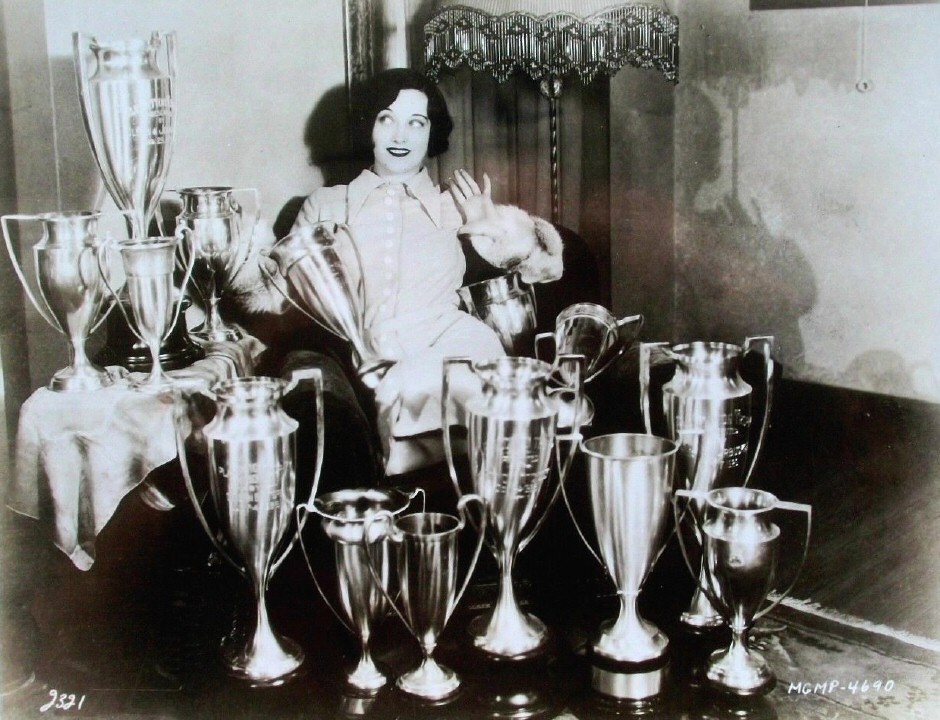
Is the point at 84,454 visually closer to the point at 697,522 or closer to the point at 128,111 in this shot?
the point at 128,111

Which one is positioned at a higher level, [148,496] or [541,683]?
[148,496]

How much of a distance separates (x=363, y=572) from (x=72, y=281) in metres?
0.49

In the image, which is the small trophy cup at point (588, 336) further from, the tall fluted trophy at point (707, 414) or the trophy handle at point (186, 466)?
the trophy handle at point (186, 466)

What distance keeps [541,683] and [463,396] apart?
1.37 ft

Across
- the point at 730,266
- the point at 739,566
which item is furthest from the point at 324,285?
the point at 730,266

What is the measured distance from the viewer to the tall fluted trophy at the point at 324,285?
1272 millimetres

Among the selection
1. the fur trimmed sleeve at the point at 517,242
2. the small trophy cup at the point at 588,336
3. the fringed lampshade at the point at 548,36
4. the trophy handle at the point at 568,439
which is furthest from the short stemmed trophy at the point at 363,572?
the fringed lampshade at the point at 548,36

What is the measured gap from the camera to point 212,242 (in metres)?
1.29

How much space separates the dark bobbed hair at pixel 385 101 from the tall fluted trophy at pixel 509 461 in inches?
22.9

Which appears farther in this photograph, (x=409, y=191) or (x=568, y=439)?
(x=409, y=191)

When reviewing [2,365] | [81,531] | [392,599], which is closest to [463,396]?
[392,599]

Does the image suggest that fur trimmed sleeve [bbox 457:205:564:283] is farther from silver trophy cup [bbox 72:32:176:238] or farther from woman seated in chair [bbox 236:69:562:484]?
silver trophy cup [bbox 72:32:176:238]

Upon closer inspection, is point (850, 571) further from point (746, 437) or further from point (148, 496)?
point (148, 496)

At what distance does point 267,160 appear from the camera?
1563 mm
